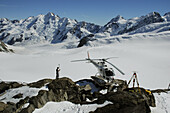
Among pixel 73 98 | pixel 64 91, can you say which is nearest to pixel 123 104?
pixel 73 98

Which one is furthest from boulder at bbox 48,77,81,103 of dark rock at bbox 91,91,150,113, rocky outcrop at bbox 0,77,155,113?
dark rock at bbox 91,91,150,113

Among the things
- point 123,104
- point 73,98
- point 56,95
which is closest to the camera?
point 123,104

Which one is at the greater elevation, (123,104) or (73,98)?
(123,104)

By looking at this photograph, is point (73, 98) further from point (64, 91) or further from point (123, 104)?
point (123, 104)

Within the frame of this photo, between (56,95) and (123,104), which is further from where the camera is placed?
(56,95)

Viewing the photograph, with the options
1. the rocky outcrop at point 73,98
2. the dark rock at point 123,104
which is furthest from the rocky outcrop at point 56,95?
the dark rock at point 123,104

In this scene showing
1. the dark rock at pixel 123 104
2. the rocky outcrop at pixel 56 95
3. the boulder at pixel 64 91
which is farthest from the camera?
the boulder at pixel 64 91

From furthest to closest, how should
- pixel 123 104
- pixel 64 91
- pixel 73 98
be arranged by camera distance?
pixel 73 98
pixel 64 91
pixel 123 104

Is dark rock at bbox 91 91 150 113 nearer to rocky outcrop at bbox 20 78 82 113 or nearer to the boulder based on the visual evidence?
rocky outcrop at bbox 20 78 82 113

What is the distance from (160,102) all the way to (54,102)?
8.62 m

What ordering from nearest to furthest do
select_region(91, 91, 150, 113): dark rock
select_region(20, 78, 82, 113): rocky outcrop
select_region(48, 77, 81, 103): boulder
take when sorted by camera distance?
select_region(91, 91, 150, 113): dark rock < select_region(20, 78, 82, 113): rocky outcrop < select_region(48, 77, 81, 103): boulder

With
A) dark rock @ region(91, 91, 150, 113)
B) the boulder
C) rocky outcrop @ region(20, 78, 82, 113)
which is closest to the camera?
dark rock @ region(91, 91, 150, 113)

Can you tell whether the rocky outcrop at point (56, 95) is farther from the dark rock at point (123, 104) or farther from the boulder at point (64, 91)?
the dark rock at point (123, 104)

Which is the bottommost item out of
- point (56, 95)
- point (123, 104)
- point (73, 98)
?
point (73, 98)
